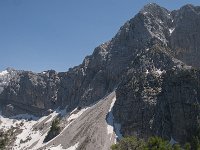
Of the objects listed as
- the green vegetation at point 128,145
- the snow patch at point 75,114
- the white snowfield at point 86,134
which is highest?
the snow patch at point 75,114

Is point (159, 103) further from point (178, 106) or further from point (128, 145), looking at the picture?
point (128, 145)

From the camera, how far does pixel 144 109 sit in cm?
14188

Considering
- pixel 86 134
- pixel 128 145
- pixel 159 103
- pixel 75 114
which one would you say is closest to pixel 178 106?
pixel 159 103

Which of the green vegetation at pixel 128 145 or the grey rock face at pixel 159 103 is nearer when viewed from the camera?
the green vegetation at pixel 128 145

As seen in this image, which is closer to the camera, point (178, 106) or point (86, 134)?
point (178, 106)

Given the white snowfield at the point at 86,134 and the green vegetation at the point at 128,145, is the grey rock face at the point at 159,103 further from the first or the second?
the green vegetation at the point at 128,145

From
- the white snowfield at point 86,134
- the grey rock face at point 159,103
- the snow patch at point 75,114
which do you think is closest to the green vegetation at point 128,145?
the white snowfield at point 86,134

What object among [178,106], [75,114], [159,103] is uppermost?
[75,114]

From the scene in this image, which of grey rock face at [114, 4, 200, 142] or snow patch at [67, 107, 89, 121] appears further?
snow patch at [67, 107, 89, 121]

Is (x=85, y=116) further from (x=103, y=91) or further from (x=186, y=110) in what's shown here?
(x=186, y=110)

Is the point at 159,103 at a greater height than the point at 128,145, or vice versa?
the point at 159,103

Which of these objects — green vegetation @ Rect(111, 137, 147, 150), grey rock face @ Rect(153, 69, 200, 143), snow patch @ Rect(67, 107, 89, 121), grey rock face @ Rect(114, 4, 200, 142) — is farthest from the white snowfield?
green vegetation @ Rect(111, 137, 147, 150)

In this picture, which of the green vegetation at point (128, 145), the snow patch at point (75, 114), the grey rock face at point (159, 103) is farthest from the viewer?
the snow patch at point (75, 114)

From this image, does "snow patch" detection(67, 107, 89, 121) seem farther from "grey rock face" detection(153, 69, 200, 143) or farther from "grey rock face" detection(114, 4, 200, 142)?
"grey rock face" detection(153, 69, 200, 143)
